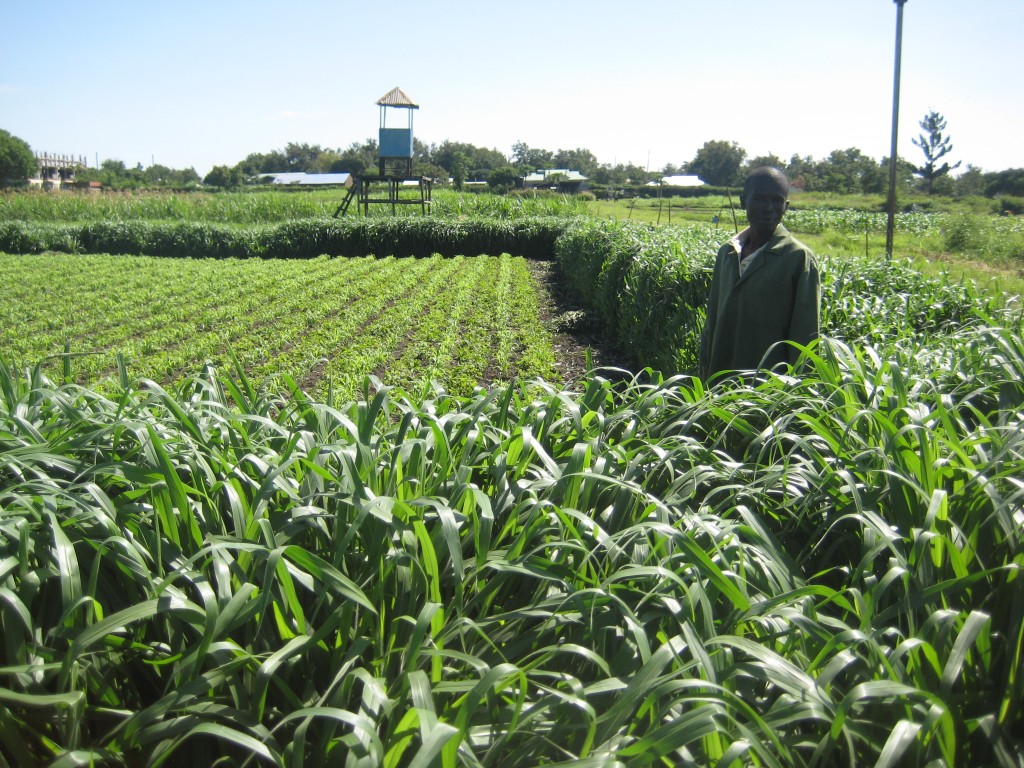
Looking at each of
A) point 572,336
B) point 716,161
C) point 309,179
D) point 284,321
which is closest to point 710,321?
point 572,336

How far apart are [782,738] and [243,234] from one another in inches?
954

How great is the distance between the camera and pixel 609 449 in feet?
7.61

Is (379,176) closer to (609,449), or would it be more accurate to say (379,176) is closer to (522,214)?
(522,214)

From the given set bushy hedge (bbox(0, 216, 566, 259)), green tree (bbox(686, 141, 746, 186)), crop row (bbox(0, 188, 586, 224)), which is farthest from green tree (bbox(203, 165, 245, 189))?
bushy hedge (bbox(0, 216, 566, 259))

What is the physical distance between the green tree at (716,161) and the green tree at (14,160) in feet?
266

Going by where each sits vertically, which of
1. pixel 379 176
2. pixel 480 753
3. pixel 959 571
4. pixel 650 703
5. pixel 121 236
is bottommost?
pixel 480 753

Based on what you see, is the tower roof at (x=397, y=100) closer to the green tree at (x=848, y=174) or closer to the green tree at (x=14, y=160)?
the green tree at (x=848, y=174)

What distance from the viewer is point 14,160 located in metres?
91.1

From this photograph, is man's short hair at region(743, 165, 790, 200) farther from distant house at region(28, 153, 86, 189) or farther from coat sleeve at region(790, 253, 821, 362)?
distant house at region(28, 153, 86, 189)

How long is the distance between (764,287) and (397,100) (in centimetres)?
3011

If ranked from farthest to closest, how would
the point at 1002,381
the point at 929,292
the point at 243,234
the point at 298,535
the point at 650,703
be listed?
the point at 243,234
the point at 929,292
the point at 1002,381
the point at 298,535
the point at 650,703

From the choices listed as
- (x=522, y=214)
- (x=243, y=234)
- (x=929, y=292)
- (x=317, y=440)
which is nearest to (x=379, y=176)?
(x=522, y=214)

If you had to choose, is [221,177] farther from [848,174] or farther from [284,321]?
[284,321]

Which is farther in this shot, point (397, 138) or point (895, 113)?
point (397, 138)
